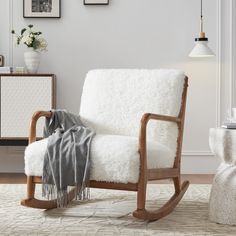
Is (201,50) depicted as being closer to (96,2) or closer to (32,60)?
(96,2)

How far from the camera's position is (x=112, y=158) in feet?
9.61

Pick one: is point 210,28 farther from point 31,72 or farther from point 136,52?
point 31,72

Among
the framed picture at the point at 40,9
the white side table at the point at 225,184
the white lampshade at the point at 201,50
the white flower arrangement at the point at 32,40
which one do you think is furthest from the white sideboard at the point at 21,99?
the white side table at the point at 225,184

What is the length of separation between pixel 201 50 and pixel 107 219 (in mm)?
2331

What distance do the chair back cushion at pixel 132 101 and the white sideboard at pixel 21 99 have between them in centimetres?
130

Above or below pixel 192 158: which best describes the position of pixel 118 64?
above

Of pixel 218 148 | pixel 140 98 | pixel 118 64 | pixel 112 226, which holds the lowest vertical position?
pixel 112 226

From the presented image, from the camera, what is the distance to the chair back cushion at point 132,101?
3.50 m

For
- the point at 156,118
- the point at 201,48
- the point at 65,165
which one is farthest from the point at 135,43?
the point at 65,165

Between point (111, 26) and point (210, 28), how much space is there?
918 millimetres

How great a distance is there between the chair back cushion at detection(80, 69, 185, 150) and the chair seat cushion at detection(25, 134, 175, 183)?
314 millimetres

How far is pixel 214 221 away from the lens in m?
3.08

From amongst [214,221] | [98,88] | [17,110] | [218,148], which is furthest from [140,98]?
[17,110]

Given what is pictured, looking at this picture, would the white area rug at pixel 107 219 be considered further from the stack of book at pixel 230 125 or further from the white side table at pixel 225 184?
the stack of book at pixel 230 125
